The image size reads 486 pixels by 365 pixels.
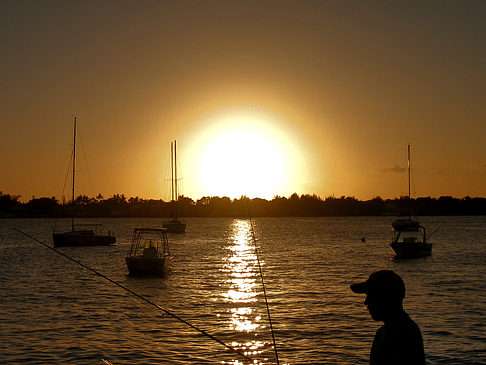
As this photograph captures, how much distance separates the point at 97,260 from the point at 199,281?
86.9 feet

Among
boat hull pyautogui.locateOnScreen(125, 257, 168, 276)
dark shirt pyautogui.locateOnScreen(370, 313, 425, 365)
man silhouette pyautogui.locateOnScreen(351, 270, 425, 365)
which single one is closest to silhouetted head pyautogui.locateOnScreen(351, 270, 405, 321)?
man silhouette pyautogui.locateOnScreen(351, 270, 425, 365)

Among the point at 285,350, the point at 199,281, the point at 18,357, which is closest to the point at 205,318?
the point at 285,350

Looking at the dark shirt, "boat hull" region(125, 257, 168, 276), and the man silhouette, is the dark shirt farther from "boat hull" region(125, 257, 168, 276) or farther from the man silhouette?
"boat hull" region(125, 257, 168, 276)

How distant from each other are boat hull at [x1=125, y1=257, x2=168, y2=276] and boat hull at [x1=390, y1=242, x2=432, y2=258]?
28615mm

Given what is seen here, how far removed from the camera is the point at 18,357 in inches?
846

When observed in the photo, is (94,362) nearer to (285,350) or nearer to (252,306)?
(285,350)

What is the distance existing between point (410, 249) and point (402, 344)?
61.7 meters

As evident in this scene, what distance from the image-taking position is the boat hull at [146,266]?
46.9m

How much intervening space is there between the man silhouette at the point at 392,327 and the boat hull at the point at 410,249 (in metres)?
60.6

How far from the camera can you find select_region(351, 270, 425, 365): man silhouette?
19.4 feet

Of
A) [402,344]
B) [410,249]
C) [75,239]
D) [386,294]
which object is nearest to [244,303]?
[386,294]

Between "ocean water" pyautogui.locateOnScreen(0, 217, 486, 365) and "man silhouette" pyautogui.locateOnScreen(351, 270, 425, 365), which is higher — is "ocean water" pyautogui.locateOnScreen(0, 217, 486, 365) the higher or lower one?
the lower one

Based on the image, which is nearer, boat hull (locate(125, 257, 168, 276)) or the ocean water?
the ocean water

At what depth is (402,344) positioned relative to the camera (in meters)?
5.92
